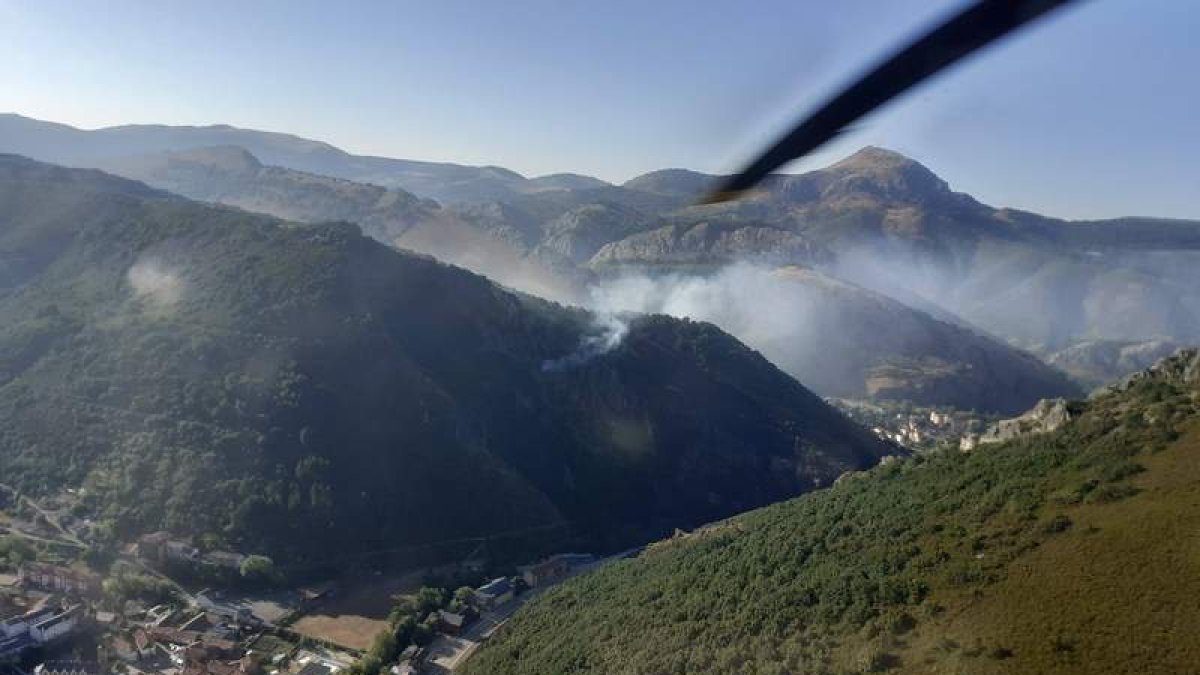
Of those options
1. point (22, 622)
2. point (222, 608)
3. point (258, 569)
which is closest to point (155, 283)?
point (258, 569)

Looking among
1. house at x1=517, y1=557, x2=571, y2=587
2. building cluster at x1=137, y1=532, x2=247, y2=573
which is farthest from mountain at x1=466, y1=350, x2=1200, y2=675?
building cluster at x1=137, y1=532, x2=247, y2=573

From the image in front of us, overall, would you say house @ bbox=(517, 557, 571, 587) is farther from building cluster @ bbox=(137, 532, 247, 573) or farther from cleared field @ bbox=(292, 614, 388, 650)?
building cluster @ bbox=(137, 532, 247, 573)

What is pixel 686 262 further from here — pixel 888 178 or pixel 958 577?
pixel 958 577

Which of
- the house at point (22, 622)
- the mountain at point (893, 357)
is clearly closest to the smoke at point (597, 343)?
the house at point (22, 622)

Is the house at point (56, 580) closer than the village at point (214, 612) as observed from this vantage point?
No

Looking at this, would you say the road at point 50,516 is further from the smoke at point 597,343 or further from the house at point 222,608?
the smoke at point 597,343

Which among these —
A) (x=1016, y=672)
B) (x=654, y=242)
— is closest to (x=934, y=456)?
(x=1016, y=672)

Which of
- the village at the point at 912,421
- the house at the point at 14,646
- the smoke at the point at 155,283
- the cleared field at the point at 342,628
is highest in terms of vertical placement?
the smoke at the point at 155,283
